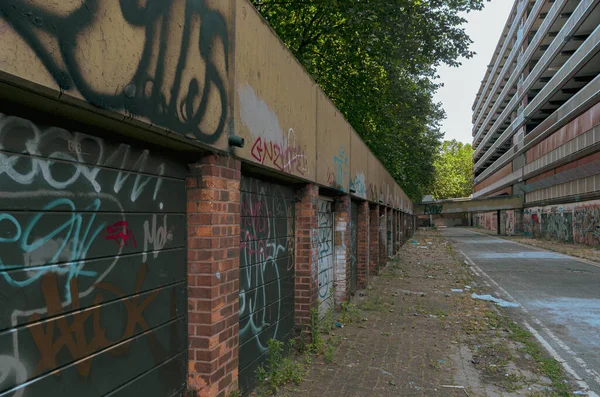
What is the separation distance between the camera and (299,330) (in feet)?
19.9

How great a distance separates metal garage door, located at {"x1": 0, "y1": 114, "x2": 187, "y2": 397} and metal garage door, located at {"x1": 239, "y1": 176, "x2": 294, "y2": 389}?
114 centimetres

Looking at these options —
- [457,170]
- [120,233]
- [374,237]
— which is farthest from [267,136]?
[457,170]

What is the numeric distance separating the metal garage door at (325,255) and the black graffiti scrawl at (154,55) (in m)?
4.49

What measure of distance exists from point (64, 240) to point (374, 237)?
12.6m

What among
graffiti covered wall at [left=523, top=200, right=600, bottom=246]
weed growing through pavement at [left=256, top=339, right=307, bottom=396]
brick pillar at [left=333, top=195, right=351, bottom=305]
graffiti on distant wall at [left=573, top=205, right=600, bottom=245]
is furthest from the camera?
graffiti covered wall at [left=523, top=200, right=600, bottom=246]

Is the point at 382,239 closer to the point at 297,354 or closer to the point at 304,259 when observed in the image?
the point at 304,259

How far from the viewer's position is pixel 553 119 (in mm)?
35719

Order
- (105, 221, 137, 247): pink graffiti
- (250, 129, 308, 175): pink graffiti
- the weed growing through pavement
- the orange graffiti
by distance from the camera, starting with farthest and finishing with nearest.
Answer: the weed growing through pavement, (250, 129, 308, 175): pink graffiti, (105, 221, 137, 247): pink graffiti, the orange graffiti

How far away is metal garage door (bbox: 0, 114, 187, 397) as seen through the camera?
1.94 metres

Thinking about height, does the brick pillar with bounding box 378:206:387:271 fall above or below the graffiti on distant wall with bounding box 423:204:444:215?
below

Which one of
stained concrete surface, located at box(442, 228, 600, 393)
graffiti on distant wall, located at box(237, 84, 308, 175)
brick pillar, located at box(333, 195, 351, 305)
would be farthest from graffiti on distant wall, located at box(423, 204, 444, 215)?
graffiti on distant wall, located at box(237, 84, 308, 175)

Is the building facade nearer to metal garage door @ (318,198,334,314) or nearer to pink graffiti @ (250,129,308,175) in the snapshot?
pink graffiti @ (250,129,308,175)

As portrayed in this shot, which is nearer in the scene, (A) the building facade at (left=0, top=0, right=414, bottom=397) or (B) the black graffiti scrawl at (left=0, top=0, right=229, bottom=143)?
(B) the black graffiti scrawl at (left=0, top=0, right=229, bottom=143)

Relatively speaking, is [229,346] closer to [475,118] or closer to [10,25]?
[10,25]
